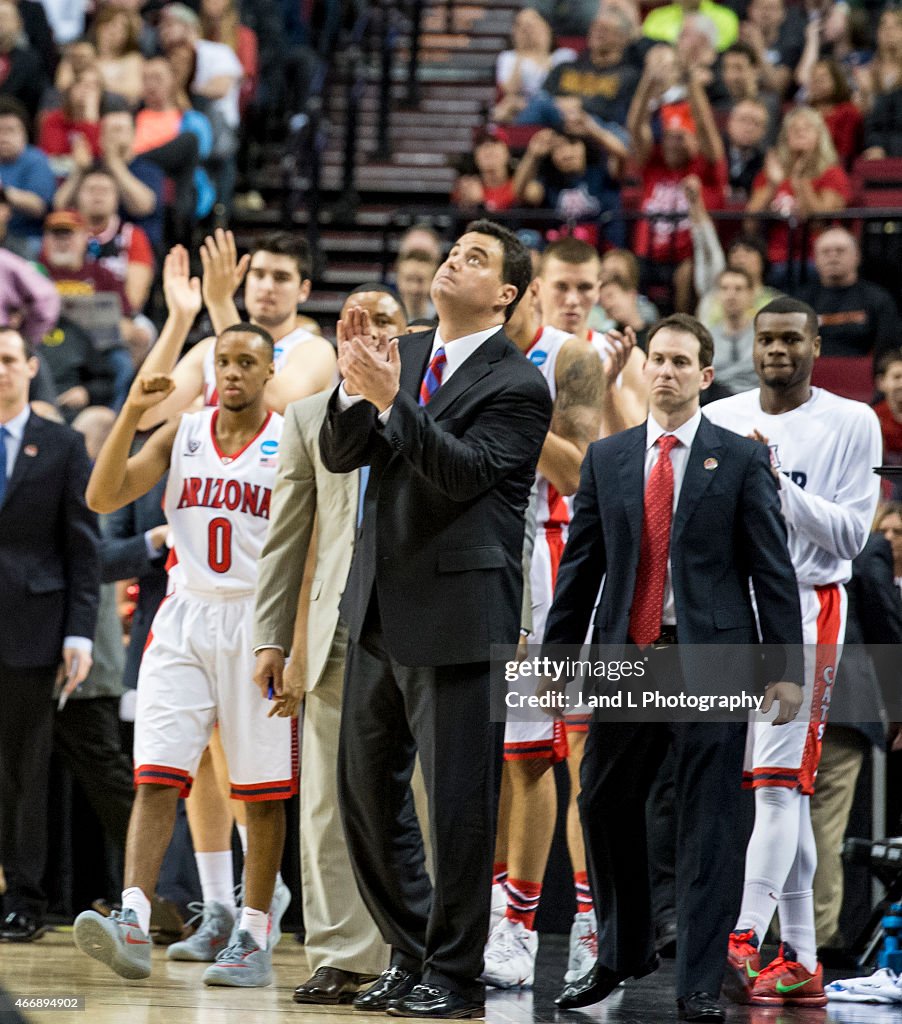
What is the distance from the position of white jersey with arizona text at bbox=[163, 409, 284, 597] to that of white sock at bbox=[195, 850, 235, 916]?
100cm

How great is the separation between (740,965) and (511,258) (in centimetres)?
233

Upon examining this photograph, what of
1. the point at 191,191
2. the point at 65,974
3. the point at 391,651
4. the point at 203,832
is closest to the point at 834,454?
the point at 391,651

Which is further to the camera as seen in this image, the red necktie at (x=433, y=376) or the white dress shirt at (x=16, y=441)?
the white dress shirt at (x=16, y=441)

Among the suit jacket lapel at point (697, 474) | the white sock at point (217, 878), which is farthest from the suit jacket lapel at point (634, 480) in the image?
the white sock at point (217, 878)

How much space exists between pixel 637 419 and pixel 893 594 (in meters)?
1.26

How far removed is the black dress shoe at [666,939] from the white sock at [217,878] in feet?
5.09

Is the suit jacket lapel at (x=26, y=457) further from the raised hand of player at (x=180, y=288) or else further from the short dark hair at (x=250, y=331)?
the short dark hair at (x=250, y=331)

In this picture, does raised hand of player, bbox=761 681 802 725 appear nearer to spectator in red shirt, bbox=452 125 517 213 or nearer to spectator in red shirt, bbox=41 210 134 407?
spectator in red shirt, bbox=41 210 134 407

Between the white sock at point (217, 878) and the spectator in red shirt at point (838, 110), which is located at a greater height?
the spectator in red shirt at point (838, 110)

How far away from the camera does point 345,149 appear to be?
44.9 ft

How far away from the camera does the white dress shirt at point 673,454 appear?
17.7 feet

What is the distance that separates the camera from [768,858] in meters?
5.75

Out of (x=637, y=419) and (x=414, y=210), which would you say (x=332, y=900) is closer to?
(x=637, y=419)

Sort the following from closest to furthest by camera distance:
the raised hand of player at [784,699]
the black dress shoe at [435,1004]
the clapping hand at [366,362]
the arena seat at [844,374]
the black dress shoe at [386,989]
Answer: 1. the clapping hand at [366,362]
2. the black dress shoe at [435,1004]
3. the black dress shoe at [386,989]
4. the raised hand of player at [784,699]
5. the arena seat at [844,374]
